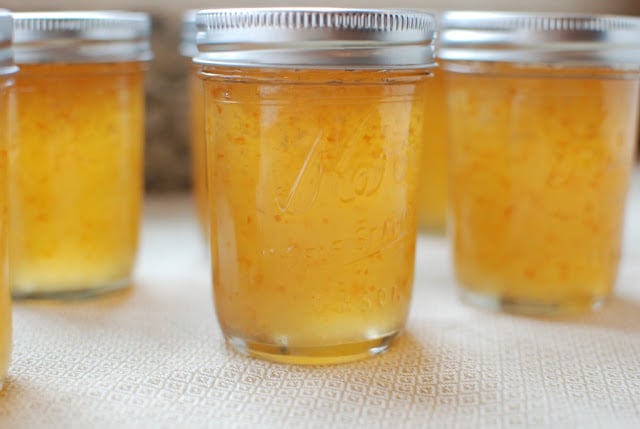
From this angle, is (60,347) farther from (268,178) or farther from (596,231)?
(596,231)

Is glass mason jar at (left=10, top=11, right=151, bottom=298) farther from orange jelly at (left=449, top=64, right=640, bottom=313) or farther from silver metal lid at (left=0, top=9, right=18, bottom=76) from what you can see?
orange jelly at (left=449, top=64, right=640, bottom=313)

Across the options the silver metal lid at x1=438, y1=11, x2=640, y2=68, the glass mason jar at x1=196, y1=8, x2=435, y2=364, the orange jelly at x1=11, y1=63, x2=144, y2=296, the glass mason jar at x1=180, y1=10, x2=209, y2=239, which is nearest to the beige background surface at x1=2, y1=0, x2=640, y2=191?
the glass mason jar at x1=180, y1=10, x2=209, y2=239

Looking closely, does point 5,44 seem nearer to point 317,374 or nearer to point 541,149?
point 317,374

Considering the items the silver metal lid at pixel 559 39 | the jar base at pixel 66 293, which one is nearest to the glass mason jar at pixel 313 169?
the silver metal lid at pixel 559 39

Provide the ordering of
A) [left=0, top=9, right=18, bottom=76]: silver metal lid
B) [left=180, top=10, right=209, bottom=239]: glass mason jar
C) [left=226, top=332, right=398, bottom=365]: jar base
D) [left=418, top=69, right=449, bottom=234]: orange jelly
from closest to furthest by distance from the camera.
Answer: [left=0, top=9, right=18, bottom=76]: silver metal lid, [left=226, top=332, right=398, bottom=365]: jar base, [left=180, top=10, right=209, bottom=239]: glass mason jar, [left=418, top=69, right=449, bottom=234]: orange jelly

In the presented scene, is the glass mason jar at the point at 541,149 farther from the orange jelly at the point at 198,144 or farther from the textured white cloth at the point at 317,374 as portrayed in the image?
the orange jelly at the point at 198,144

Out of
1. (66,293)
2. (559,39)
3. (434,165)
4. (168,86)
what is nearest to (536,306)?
(559,39)
